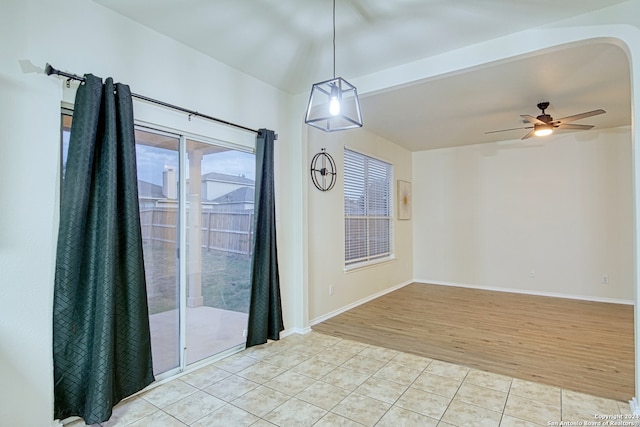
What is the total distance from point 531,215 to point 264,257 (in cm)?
499

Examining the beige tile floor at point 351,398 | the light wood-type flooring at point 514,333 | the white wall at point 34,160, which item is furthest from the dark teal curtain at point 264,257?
the white wall at point 34,160

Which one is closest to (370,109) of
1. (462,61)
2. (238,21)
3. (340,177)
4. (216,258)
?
(340,177)

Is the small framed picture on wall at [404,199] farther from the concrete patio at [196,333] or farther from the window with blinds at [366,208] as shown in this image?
the concrete patio at [196,333]

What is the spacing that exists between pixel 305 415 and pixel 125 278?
4.98 ft

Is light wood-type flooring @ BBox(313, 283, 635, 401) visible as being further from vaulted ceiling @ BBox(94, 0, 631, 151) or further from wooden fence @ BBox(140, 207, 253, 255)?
vaulted ceiling @ BBox(94, 0, 631, 151)

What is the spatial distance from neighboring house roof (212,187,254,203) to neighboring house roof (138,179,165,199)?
20.5 inches

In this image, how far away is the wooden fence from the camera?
2.61 meters

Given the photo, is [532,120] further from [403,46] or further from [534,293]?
[534,293]

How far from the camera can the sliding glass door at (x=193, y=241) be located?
263cm

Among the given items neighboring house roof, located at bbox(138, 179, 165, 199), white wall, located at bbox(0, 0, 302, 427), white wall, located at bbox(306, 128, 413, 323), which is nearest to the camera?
white wall, located at bbox(0, 0, 302, 427)

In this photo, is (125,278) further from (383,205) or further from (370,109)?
(383,205)

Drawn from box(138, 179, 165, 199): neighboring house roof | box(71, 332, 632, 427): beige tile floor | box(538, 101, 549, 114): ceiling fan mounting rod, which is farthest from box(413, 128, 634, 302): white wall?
box(138, 179, 165, 199): neighboring house roof

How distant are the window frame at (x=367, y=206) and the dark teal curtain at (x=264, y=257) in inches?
67.8

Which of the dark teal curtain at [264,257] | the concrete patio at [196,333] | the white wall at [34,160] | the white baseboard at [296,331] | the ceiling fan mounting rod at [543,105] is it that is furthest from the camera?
the ceiling fan mounting rod at [543,105]
